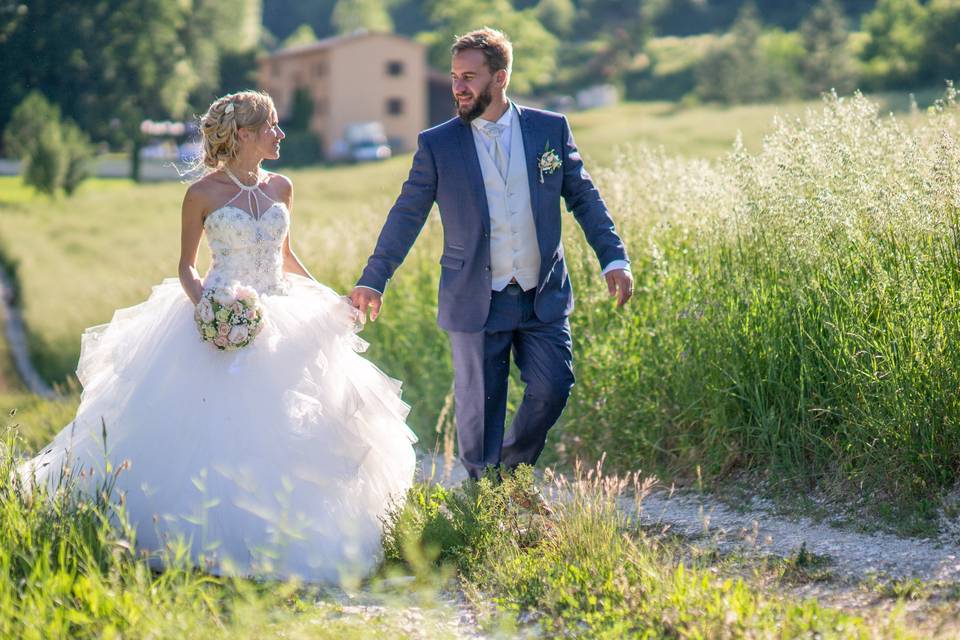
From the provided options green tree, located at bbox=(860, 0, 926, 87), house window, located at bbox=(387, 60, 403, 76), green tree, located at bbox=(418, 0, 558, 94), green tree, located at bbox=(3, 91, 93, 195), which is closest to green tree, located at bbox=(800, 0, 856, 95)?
green tree, located at bbox=(860, 0, 926, 87)

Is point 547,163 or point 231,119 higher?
point 231,119

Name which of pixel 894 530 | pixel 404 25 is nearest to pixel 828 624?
pixel 894 530

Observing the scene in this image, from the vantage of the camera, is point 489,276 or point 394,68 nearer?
point 489,276

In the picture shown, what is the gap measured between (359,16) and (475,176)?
6704 cm

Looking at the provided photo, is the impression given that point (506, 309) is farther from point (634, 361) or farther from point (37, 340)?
point (37, 340)

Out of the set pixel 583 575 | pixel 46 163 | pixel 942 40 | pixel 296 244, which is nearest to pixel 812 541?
pixel 583 575

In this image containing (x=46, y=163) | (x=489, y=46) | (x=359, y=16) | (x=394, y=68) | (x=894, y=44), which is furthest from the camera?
(x=359, y=16)

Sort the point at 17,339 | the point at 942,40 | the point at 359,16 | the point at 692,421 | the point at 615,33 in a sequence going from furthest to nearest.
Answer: the point at 359,16
the point at 615,33
the point at 942,40
the point at 17,339
the point at 692,421

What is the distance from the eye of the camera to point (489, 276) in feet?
15.6

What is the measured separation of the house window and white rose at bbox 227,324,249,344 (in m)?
44.1

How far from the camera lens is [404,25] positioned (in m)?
70.2

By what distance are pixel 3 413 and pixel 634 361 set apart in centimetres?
725

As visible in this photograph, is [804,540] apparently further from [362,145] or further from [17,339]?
[362,145]

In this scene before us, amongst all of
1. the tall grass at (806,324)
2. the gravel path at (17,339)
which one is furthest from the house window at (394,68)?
the tall grass at (806,324)
